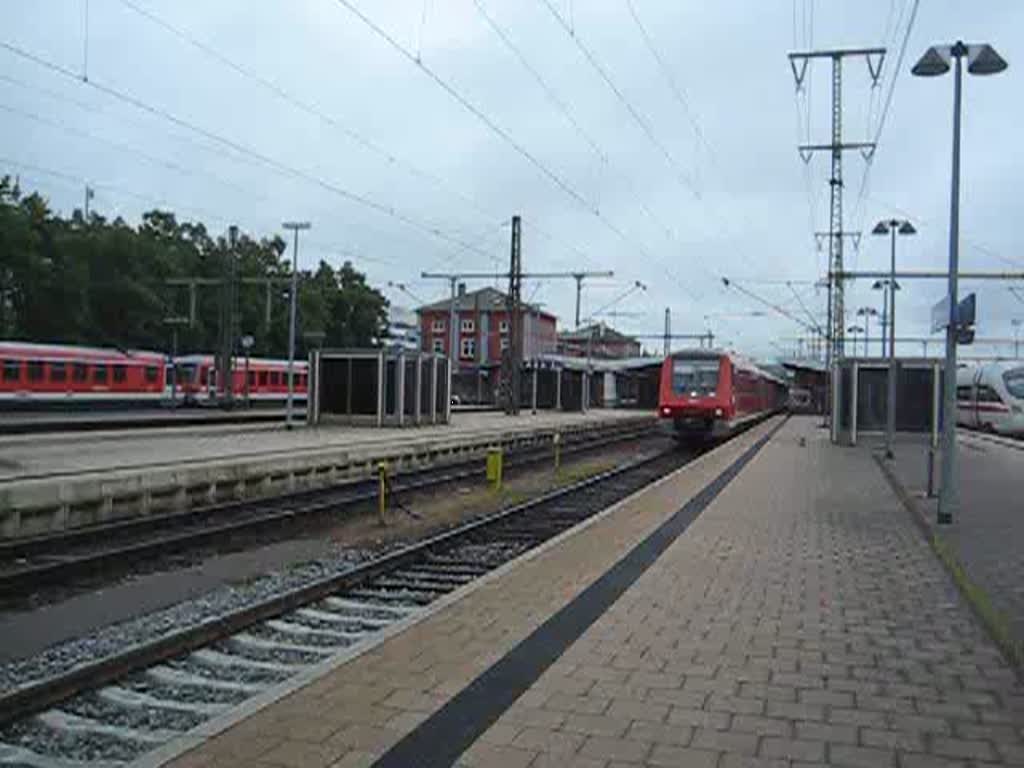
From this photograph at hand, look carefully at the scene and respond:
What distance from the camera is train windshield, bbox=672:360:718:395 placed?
3103 cm

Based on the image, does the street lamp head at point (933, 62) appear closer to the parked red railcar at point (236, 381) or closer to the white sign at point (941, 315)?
the white sign at point (941, 315)

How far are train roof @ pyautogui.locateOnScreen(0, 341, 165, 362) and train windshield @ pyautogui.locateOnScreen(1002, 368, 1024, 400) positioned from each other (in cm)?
3690

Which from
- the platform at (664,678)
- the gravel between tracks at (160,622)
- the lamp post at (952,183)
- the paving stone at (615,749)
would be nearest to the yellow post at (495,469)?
the gravel between tracks at (160,622)

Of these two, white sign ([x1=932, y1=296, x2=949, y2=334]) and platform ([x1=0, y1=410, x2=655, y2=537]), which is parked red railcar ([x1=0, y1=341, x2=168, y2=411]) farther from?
white sign ([x1=932, y1=296, x2=949, y2=334])

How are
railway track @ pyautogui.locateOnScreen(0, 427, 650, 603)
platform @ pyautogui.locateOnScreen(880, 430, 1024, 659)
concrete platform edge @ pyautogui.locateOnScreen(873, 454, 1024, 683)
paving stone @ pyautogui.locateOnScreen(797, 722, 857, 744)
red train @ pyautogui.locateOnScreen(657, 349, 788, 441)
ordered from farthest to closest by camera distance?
1. red train @ pyautogui.locateOnScreen(657, 349, 788, 441)
2. railway track @ pyautogui.locateOnScreen(0, 427, 650, 603)
3. platform @ pyautogui.locateOnScreen(880, 430, 1024, 659)
4. concrete platform edge @ pyautogui.locateOnScreen(873, 454, 1024, 683)
5. paving stone @ pyautogui.locateOnScreen(797, 722, 857, 744)

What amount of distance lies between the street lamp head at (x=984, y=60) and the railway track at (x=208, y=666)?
814cm

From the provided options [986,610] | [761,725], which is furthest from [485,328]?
[761,725]

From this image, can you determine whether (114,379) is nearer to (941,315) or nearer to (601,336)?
(941,315)

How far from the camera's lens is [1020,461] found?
24.3 meters

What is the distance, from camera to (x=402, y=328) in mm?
87062

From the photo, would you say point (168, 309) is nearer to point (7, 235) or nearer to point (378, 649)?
point (7, 235)

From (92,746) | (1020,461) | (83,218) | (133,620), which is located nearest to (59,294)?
(83,218)

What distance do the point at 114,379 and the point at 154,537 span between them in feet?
109

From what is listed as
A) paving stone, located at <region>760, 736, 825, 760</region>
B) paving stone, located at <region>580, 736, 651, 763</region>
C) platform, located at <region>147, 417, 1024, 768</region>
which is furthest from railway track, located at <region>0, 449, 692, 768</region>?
paving stone, located at <region>760, 736, 825, 760</region>
